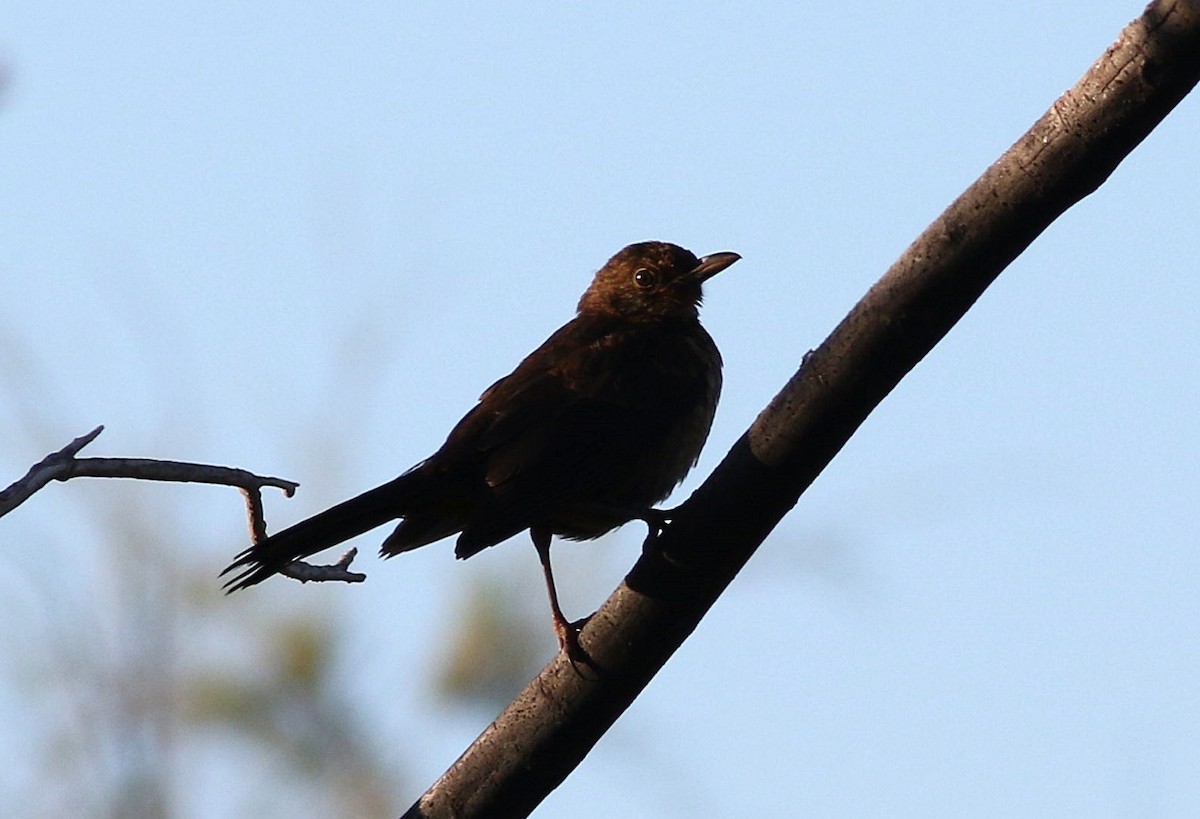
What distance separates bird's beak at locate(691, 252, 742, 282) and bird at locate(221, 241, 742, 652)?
26.3 inches

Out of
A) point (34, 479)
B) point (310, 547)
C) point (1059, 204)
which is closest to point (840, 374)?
point (1059, 204)

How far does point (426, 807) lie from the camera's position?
363 cm

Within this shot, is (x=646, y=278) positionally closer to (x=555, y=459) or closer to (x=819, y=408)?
(x=555, y=459)

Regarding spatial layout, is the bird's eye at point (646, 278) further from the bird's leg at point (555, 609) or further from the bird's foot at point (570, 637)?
the bird's foot at point (570, 637)

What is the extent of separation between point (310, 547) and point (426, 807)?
Result: 3.58ft

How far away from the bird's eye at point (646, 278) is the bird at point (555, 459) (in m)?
0.72

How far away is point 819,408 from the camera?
319 cm

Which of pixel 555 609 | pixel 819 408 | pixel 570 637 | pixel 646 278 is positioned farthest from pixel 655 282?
pixel 819 408

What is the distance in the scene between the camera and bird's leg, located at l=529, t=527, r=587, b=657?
363 cm

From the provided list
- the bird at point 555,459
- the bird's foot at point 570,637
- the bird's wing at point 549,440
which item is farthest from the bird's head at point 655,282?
the bird's foot at point 570,637

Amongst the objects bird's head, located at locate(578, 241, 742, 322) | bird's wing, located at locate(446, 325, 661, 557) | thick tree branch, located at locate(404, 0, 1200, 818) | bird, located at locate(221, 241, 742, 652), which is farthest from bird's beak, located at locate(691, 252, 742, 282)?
thick tree branch, located at locate(404, 0, 1200, 818)

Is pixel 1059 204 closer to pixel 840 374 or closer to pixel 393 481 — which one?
pixel 840 374

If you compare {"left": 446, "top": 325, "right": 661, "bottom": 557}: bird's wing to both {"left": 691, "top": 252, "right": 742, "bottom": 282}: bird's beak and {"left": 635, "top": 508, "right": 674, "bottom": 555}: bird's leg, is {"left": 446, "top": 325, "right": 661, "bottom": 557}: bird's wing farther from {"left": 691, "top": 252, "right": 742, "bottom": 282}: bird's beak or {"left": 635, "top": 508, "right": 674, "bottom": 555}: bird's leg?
{"left": 691, "top": 252, "right": 742, "bottom": 282}: bird's beak

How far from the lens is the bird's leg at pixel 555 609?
3.63 metres
